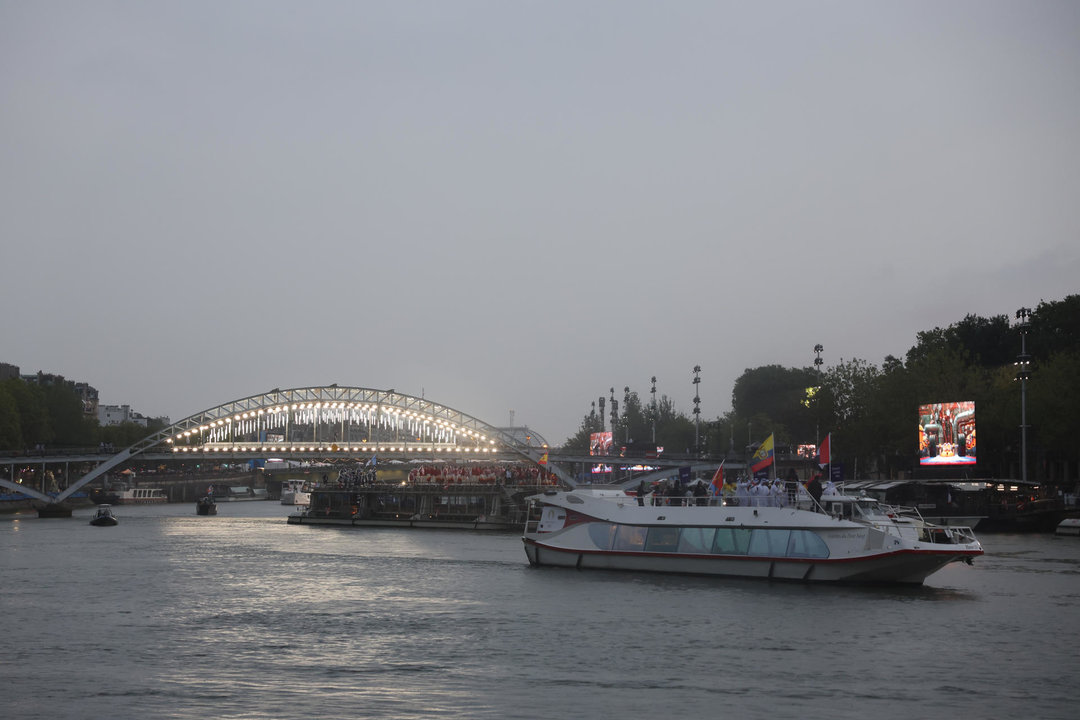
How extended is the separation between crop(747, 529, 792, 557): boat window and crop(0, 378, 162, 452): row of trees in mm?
90699

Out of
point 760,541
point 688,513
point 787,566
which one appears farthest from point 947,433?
point 787,566

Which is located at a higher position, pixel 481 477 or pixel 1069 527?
pixel 481 477

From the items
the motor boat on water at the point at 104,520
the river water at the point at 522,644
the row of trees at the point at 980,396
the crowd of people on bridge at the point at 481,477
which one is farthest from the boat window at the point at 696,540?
the motor boat on water at the point at 104,520

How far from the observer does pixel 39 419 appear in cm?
12331

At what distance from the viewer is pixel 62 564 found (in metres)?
53.7

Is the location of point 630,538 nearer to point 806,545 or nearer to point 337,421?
point 806,545

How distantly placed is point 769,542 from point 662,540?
3.98m

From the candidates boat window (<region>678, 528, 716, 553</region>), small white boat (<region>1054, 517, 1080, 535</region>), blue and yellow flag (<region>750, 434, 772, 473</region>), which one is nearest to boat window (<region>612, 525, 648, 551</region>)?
boat window (<region>678, 528, 716, 553</region>)

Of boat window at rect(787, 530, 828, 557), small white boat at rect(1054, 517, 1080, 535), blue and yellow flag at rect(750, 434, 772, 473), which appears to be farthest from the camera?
small white boat at rect(1054, 517, 1080, 535)

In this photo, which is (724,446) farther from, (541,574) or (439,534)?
(541,574)

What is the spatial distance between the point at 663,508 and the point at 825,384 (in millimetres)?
73802

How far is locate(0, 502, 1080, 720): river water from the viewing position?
2362 centimetres

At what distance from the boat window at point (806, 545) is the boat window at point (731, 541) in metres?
1.60

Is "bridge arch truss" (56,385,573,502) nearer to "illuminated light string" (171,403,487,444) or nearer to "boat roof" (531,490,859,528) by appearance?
"illuminated light string" (171,403,487,444)
